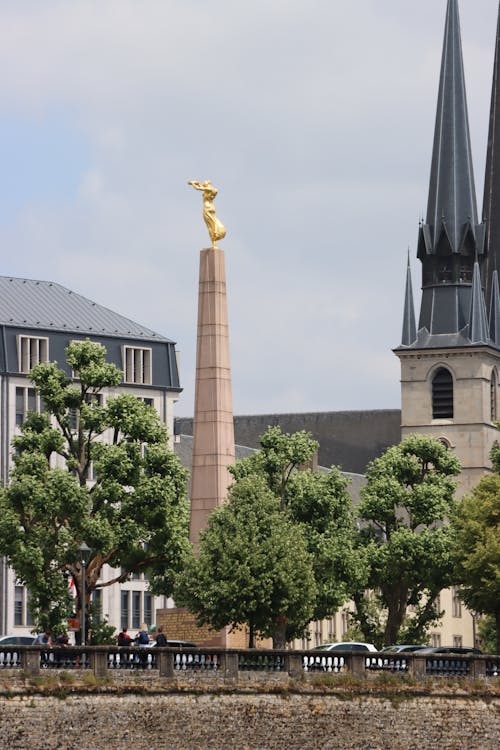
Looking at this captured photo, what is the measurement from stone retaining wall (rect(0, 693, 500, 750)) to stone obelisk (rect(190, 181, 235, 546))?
2205 centimetres

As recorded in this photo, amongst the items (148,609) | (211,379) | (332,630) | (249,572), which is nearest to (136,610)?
(148,609)

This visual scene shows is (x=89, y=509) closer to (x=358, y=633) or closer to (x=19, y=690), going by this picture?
(x=19, y=690)

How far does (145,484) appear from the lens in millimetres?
97125

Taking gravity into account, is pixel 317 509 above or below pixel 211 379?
below

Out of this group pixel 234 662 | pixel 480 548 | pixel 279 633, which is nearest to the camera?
pixel 234 662

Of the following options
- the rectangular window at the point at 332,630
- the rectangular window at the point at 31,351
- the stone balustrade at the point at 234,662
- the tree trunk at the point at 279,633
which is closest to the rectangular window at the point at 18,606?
the rectangular window at the point at 31,351

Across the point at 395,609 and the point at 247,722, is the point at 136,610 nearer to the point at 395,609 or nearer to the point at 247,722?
the point at 395,609

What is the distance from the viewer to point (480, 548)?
4358 inches

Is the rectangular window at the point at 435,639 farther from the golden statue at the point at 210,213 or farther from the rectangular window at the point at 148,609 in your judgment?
the golden statue at the point at 210,213

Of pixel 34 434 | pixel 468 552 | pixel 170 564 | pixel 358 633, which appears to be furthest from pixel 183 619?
pixel 358 633

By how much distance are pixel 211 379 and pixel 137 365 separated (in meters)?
53.2

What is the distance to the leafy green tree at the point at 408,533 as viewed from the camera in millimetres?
119875

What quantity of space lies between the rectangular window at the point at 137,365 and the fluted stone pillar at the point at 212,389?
51.3 meters

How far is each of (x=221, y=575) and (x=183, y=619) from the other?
22.3ft
